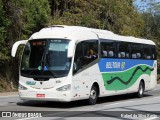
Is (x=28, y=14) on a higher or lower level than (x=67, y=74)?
higher

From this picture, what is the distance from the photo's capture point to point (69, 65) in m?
16.2

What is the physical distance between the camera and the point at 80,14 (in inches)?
1431

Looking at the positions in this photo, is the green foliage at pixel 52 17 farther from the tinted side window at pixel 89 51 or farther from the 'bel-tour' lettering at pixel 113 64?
the tinted side window at pixel 89 51

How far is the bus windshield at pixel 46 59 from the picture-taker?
16.2 metres

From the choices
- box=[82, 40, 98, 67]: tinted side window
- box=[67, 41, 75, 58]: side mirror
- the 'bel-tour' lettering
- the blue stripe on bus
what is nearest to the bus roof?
box=[82, 40, 98, 67]: tinted side window

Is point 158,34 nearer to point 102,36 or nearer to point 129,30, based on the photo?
point 129,30

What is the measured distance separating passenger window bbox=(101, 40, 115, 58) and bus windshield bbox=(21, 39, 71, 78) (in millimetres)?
2917

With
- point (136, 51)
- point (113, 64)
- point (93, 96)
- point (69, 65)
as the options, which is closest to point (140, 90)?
point (136, 51)

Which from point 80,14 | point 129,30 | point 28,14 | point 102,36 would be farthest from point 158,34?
point 102,36

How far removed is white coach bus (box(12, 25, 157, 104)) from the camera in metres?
16.1

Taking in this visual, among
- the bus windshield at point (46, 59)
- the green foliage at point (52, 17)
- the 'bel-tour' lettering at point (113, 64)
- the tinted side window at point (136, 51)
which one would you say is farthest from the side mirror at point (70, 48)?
the green foliage at point (52, 17)

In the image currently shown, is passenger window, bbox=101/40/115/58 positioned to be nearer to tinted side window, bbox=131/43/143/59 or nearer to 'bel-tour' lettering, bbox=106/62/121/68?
'bel-tour' lettering, bbox=106/62/121/68

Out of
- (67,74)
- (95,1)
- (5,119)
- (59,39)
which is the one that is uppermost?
(95,1)

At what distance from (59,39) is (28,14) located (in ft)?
42.9
